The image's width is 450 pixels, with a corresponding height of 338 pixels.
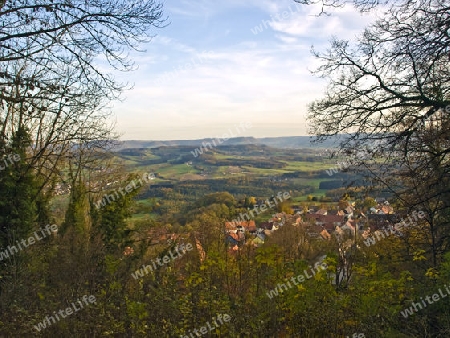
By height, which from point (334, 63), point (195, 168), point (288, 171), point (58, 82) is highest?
point (58, 82)

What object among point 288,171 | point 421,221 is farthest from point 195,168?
point 421,221

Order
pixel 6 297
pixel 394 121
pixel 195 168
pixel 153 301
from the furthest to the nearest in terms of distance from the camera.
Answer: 1. pixel 195 168
2. pixel 394 121
3. pixel 6 297
4. pixel 153 301

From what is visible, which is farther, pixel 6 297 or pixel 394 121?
pixel 394 121

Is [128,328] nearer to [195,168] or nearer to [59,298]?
[59,298]

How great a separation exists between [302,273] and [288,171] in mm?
73425

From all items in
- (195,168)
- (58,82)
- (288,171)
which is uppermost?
(58,82)

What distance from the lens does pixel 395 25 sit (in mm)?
5918

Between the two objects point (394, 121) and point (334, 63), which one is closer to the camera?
point (394, 121)

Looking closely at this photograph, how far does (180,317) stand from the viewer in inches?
164

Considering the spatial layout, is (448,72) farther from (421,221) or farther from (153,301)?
(153,301)

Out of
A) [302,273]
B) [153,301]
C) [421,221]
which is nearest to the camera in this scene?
[302,273]

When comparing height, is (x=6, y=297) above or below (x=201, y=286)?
above

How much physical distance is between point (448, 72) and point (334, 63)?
84.2 inches

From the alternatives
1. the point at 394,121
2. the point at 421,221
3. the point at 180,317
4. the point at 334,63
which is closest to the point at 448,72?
the point at 394,121
